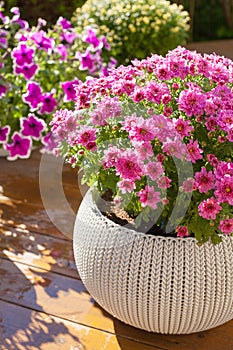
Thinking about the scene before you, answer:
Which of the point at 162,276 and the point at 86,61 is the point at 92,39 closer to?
the point at 86,61

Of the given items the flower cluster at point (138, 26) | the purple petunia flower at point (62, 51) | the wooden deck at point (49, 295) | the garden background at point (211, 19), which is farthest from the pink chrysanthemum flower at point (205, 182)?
the garden background at point (211, 19)

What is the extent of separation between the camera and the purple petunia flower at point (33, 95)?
2692 millimetres

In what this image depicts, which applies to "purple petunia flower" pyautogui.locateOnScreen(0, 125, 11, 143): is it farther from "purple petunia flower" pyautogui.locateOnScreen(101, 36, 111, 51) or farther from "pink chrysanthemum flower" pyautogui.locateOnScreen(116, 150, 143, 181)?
"pink chrysanthemum flower" pyautogui.locateOnScreen(116, 150, 143, 181)

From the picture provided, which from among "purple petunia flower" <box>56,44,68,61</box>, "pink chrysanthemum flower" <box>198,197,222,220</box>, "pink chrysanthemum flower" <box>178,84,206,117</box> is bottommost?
"purple petunia flower" <box>56,44,68,61</box>

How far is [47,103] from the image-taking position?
2727 mm

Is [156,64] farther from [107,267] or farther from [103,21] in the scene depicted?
[103,21]

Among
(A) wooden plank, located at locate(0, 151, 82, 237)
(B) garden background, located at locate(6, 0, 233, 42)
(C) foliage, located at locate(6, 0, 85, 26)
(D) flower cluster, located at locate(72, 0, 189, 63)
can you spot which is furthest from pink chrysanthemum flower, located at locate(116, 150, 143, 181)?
(B) garden background, located at locate(6, 0, 233, 42)

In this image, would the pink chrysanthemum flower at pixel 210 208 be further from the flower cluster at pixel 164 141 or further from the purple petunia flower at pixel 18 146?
the purple petunia flower at pixel 18 146

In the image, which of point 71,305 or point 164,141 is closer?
point 164,141

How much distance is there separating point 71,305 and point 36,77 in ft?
3.99

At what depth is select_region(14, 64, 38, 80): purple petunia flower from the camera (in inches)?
107

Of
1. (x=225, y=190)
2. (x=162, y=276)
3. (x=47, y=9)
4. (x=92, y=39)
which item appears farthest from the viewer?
(x=47, y=9)

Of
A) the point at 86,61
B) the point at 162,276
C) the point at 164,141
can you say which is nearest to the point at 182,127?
the point at 164,141

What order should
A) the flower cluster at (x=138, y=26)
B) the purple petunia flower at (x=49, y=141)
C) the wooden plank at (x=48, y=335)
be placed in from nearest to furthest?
the wooden plank at (x=48, y=335) < the purple petunia flower at (x=49, y=141) < the flower cluster at (x=138, y=26)
